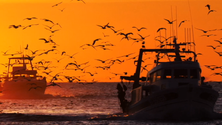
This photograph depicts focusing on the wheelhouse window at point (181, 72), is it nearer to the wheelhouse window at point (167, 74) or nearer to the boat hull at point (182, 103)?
the wheelhouse window at point (167, 74)

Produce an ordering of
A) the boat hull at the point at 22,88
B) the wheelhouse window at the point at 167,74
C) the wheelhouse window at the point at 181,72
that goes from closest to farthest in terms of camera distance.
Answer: the wheelhouse window at the point at 181,72 → the wheelhouse window at the point at 167,74 → the boat hull at the point at 22,88

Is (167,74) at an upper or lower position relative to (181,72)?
lower

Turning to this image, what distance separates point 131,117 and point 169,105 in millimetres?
7645

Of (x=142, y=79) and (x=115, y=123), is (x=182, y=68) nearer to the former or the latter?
(x=115, y=123)

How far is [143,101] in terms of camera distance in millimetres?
52906

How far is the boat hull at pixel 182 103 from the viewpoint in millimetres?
47906

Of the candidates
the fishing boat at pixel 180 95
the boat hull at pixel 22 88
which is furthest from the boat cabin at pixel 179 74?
the boat hull at pixel 22 88

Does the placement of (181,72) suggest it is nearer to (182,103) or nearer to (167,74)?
(167,74)

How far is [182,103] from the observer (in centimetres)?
4812

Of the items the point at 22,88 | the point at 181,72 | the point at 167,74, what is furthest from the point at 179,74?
the point at 22,88

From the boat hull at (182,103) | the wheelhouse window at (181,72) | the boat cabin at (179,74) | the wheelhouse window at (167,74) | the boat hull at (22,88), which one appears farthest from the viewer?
the boat hull at (22,88)

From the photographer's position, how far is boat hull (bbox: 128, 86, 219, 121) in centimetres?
4791

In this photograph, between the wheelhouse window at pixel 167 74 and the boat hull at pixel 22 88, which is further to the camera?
the boat hull at pixel 22 88

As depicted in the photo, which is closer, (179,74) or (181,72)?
(181,72)
